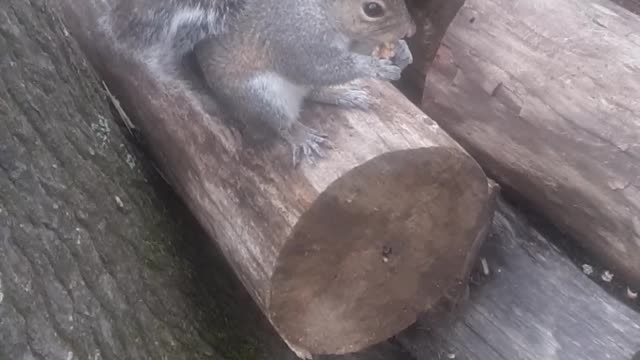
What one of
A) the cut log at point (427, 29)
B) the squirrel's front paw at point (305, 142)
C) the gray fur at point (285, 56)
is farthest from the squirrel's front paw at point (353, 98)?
the cut log at point (427, 29)

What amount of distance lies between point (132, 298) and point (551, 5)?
1.07 meters

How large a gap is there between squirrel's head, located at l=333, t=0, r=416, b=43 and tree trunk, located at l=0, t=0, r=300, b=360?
1.91ft

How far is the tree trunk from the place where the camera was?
1.52 metres

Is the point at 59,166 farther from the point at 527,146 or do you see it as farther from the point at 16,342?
the point at 527,146

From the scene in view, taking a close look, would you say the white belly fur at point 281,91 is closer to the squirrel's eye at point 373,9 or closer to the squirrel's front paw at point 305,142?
the squirrel's front paw at point 305,142

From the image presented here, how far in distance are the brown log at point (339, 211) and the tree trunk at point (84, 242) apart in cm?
13

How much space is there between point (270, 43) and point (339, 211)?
1.24 ft

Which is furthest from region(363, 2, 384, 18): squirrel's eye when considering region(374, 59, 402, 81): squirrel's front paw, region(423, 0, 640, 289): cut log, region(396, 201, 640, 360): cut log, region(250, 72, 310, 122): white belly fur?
region(396, 201, 640, 360): cut log

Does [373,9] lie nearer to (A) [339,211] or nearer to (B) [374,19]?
(B) [374,19]

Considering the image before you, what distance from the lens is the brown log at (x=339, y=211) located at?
1569mm

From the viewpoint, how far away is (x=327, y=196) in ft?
5.06

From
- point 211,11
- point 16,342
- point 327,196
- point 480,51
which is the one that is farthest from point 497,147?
point 16,342

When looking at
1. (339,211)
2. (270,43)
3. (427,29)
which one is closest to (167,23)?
(270,43)

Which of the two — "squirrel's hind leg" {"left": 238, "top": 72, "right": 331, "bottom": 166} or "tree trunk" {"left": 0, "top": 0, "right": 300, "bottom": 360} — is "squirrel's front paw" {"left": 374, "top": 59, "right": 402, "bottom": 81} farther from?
"tree trunk" {"left": 0, "top": 0, "right": 300, "bottom": 360}
